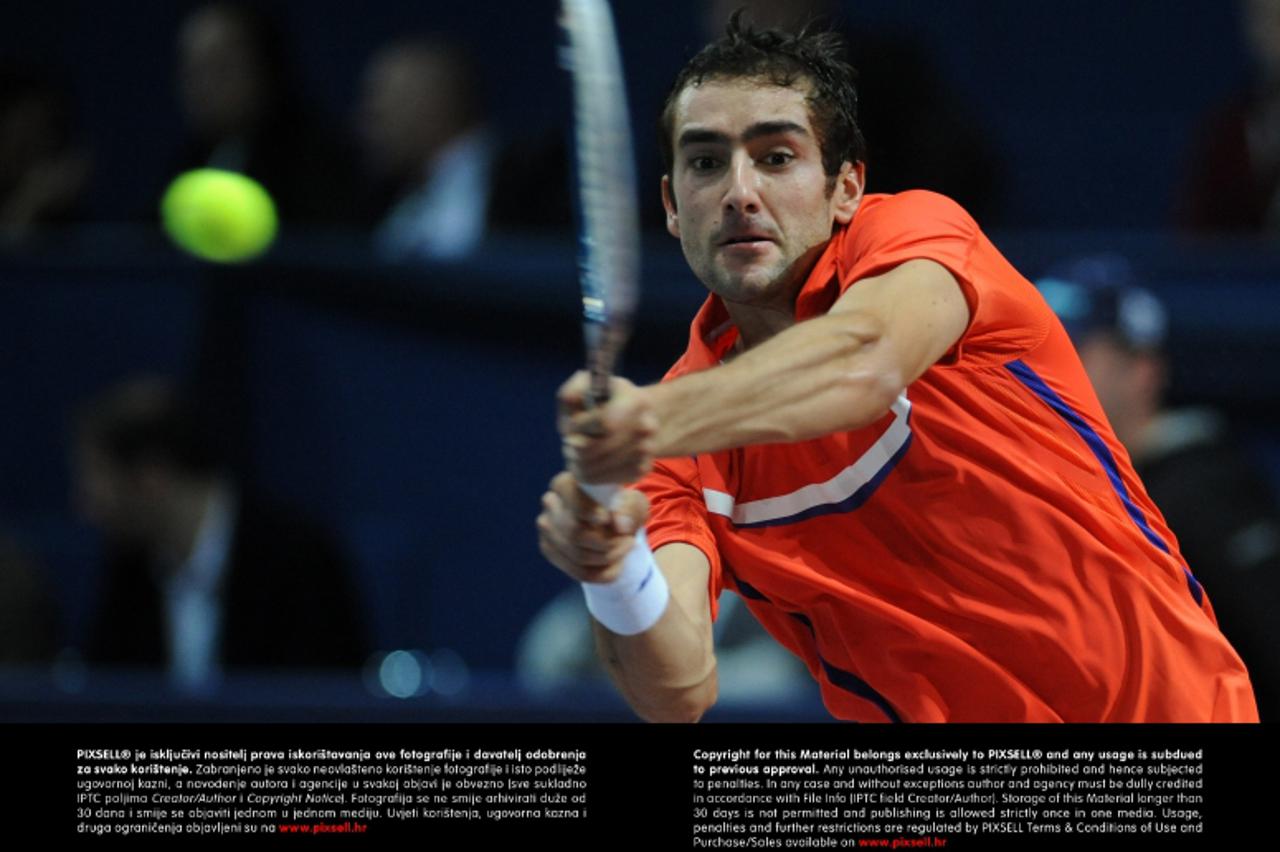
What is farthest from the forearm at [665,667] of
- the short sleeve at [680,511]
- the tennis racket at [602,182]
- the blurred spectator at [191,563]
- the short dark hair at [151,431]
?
the short dark hair at [151,431]

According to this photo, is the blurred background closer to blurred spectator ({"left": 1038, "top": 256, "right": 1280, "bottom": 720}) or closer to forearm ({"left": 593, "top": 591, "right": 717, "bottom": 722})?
blurred spectator ({"left": 1038, "top": 256, "right": 1280, "bottom": 720})

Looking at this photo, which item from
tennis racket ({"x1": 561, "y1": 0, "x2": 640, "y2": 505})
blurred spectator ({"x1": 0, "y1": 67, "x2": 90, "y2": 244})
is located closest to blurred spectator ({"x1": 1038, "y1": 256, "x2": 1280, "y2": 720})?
tennis racket ({"x1": 561, "y1": 0, "x2": 640, "y2": 505})

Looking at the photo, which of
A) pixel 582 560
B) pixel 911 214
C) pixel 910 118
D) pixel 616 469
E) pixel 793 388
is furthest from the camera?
pixel 910 118

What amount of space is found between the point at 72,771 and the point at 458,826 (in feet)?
2.09

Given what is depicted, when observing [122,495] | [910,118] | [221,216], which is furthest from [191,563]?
[910,118]

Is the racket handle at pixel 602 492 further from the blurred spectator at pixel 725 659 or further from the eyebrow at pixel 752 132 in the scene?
the blurred spectator at pixel 725 659

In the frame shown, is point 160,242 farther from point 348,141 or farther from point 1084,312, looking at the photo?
point 1084,312

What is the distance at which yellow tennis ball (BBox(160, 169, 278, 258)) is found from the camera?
5.81 metres

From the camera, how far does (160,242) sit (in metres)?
6.10

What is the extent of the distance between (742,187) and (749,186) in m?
0.01

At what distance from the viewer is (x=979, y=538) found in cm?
276

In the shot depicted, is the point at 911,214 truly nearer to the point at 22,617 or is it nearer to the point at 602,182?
the point at 602,182

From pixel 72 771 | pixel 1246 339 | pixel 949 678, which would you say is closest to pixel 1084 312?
pixel 1246 339

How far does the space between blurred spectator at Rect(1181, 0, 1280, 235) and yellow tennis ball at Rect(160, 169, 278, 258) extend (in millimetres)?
2697
